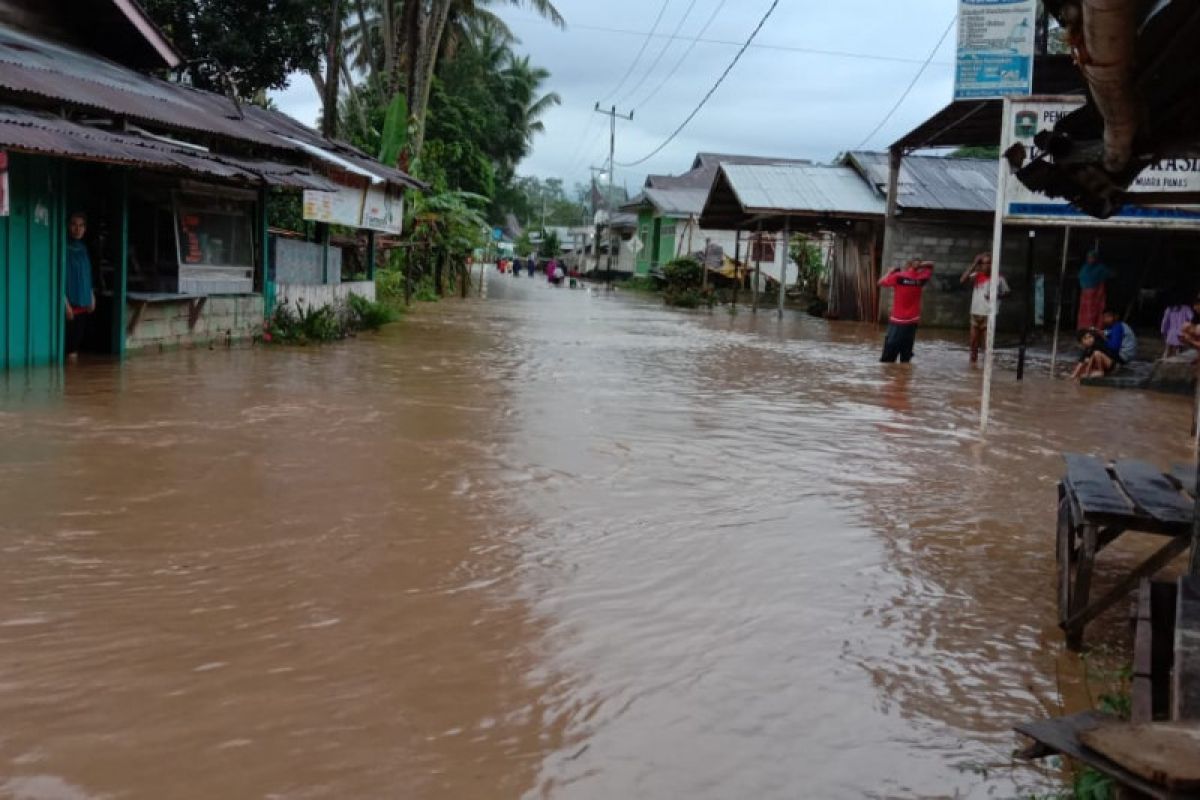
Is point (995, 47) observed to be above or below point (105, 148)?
above

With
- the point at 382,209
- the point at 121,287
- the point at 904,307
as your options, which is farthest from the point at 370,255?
the point at 904,307

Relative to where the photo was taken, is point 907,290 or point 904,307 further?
point 904,307

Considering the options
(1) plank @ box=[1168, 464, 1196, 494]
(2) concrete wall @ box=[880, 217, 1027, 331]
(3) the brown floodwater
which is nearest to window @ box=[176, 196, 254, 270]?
(3) the brown floodwater

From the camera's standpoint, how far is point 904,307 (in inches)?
640

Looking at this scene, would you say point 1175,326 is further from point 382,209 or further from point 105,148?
point 105,148

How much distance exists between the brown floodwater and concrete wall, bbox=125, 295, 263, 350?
8.39 feet

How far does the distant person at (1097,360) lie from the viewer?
1518 centimetres

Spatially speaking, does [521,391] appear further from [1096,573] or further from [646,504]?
[1096,573]

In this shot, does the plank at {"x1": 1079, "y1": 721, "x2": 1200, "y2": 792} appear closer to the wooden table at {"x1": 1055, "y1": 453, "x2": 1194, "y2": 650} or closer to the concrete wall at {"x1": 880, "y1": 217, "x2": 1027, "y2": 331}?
the wooden table at {"x1": 1055, "y1": 453, "x2": 1194, "y2": 650}

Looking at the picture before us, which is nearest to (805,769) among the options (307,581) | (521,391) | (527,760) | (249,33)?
(527,760)

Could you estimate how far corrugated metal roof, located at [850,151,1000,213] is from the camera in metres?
25.6

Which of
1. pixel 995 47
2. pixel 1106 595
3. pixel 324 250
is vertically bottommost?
pixel 1106 595

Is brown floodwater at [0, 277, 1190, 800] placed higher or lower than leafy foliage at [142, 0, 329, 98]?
lower

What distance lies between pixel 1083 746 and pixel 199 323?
43.8 feet
